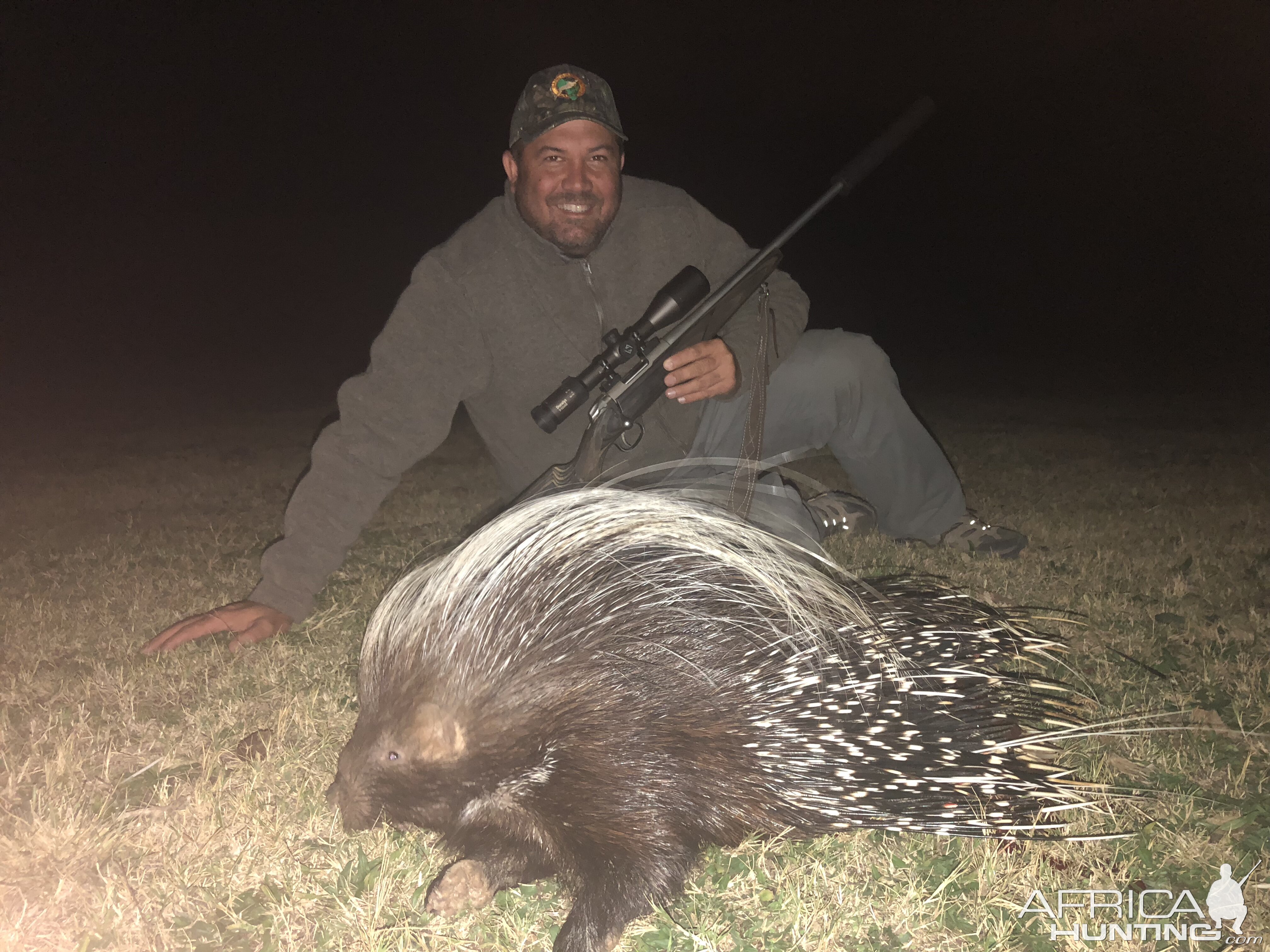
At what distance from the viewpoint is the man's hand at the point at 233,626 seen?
9.69 ft

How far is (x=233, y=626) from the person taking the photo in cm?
296

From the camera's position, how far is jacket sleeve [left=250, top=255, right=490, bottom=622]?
9.60 feet

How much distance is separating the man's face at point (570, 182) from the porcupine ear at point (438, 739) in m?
2.02

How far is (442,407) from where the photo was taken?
3309 millimetres

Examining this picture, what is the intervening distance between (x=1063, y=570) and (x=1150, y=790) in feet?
6.60

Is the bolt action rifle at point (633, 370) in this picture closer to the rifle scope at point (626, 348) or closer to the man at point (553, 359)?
the rifle scope at point (626, 348)


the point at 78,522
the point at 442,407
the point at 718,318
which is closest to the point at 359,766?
the point at 442,407

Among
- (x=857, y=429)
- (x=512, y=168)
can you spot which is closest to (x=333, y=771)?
(x=512, y=168)

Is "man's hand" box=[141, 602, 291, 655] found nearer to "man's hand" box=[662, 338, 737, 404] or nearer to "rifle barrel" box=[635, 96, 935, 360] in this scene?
"man's hand" box=[662, 338, 737, 404]

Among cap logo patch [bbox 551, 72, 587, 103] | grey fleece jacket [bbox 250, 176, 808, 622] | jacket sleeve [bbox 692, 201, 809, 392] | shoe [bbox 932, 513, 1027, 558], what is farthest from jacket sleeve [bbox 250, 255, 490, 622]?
shoe [bbox 932, 513, 1027, 558]

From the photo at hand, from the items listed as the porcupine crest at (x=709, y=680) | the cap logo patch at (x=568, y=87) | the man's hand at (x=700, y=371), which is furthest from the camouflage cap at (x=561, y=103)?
the porcupine crest at (x=709, y=680)

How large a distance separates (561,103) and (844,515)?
93.0 inches

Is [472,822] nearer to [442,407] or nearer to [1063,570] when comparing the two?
[442,407]

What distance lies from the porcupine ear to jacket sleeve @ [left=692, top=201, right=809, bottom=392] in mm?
1875
